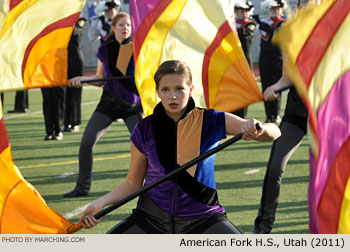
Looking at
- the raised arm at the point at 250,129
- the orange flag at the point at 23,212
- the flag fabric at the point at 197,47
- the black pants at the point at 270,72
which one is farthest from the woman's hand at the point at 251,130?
the black pants at the point at 270,72

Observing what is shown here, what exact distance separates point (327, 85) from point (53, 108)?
27.8 feet

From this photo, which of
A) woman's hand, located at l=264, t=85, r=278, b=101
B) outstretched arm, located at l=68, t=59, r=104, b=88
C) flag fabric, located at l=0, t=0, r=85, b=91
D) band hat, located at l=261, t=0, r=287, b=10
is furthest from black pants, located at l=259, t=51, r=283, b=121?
woman's hand, located at l=264, t=85, r=278, b=101

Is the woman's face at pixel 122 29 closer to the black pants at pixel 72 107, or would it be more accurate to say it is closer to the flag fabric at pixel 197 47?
the flag fabric at pixel 197 47

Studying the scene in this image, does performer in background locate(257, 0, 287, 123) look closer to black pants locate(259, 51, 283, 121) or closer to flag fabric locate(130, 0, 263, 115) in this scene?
black pants locate(259, 51, 283, 121)

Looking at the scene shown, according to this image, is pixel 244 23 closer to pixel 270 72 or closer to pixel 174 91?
pixel 270 72

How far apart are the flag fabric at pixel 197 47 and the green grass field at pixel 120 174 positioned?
112 cm

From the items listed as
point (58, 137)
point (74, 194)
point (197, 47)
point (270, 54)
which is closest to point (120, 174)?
point (74, 194)

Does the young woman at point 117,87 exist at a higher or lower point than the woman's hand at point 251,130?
lower

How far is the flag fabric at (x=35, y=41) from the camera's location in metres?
5.98

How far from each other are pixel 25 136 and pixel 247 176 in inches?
202

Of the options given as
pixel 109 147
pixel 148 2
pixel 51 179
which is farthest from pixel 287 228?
pixel 109 147

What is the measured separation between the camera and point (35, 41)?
6172 mm

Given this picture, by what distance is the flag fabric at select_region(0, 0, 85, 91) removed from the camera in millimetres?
5984

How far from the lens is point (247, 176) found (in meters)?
8.21
